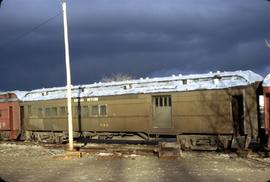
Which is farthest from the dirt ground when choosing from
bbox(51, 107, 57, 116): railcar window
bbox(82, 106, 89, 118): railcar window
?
bbox(51, 107, 57, 116): railcar window

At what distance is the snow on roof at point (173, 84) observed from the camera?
2044cm

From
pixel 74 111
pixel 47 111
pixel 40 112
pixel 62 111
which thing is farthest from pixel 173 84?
pixel 40 112

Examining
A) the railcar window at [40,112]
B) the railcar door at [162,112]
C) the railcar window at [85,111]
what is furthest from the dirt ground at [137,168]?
the railcar window at [40,112]

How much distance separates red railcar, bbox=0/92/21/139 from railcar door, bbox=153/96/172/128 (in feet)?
44.9

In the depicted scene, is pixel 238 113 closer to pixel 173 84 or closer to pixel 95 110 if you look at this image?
pixel 173 84

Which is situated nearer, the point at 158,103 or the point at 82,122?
the point at 158,103

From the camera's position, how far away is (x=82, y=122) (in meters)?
27.1

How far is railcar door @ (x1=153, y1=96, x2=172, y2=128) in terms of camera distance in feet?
73.3

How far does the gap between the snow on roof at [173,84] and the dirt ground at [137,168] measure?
121 inches

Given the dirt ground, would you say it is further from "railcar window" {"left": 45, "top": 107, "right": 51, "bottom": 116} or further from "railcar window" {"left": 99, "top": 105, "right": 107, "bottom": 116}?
"railcar window" {"left": 45, "top": 107, "right": 51, "bottom": 116}

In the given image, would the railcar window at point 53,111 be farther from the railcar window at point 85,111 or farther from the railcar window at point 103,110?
the railcar window at point 103,110

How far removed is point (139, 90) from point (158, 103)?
1.30 metres

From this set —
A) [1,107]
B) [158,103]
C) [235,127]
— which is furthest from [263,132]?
[1,107]

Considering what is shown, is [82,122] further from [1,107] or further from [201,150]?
[1,107]
